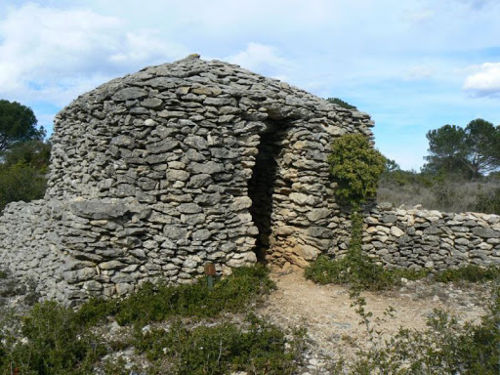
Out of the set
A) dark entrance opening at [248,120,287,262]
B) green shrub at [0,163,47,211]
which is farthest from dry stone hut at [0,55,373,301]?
green shrub at [0,163,47,211]

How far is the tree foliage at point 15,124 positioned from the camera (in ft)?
86.3

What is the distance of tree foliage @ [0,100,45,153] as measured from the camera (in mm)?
26312

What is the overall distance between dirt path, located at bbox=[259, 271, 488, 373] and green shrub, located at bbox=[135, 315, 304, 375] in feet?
1.51

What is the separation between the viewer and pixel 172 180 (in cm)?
639

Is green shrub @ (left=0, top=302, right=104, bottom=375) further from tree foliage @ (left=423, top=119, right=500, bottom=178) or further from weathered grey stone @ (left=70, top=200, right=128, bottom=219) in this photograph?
tree foliage @ (left=423, top=119, right=500, bottom=178)

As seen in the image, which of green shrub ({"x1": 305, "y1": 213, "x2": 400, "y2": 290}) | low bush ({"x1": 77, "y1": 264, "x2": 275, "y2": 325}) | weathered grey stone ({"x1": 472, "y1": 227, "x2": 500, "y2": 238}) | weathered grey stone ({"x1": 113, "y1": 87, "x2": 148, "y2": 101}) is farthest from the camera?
weathered grey stone ({"x1": 472, "y1": 227, "x2": 500, "y2": 238})

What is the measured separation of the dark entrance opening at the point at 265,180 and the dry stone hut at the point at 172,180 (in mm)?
221

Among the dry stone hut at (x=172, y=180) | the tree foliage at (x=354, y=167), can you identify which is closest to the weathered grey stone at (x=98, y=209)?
the dry stone hut at (x=172, y=180)

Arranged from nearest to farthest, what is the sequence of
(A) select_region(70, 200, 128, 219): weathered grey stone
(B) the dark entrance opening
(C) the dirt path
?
(C) the dirt path < (A) select_region(70, 200, 128, 219): weathered grey stone < (B) the dark entrance opening

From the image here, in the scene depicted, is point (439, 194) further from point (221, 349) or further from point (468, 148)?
point (221, 349)

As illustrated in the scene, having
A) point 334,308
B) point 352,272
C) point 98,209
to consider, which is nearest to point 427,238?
point 352,272

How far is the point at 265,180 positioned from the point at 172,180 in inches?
113

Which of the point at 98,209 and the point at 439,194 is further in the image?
the point at 439,194

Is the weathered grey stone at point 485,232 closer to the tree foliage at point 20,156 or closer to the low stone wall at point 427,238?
the low stone wall at point 427,238
